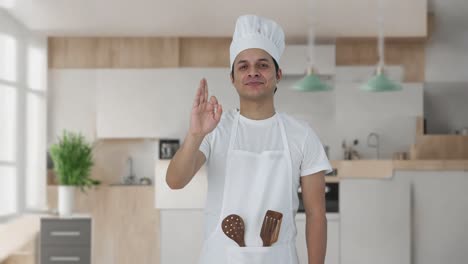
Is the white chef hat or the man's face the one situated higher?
the white chef hat

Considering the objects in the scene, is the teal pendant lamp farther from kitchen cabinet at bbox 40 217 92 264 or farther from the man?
the man

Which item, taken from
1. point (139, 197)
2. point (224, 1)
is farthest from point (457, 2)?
point (139, 197)

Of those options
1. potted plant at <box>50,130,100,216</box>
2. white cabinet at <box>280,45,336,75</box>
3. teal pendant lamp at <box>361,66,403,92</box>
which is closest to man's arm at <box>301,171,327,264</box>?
teal pendant lamp at <box>361,66,403,92</box>

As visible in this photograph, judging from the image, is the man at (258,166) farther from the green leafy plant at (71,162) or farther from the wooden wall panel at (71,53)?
the wooden wall panel at (71,53)

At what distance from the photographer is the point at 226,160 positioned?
6.84ft

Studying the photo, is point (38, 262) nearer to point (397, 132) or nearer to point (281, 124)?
point (397, 132)

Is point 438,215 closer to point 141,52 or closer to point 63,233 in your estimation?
point 63,233

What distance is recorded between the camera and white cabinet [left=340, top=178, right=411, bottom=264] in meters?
5.20

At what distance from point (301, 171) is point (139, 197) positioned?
4756mm

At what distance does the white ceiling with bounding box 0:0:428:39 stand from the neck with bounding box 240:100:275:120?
146 inches

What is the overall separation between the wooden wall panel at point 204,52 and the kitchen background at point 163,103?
11mm

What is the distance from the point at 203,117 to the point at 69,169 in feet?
15.8

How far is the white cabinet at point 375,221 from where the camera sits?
5203 mm

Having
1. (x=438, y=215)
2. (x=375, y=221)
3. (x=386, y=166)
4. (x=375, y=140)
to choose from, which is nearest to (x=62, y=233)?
(x=375, y=221)
